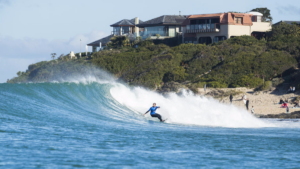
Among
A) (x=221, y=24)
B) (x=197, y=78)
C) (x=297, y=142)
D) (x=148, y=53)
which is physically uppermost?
(x=221, y=24)

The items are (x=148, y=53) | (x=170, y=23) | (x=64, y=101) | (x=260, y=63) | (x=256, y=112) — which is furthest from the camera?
(x=170, y=23)

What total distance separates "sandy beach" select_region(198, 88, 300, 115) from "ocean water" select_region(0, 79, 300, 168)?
25.4ft

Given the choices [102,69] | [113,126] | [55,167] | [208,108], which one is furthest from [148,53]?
[55,167]

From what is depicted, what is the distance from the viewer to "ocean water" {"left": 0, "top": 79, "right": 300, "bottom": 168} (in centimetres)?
1209

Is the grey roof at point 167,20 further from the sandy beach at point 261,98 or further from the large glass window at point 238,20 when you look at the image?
the sandy beach at point 261,98

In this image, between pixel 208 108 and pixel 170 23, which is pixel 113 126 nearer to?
pixel 208 108

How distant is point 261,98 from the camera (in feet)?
112

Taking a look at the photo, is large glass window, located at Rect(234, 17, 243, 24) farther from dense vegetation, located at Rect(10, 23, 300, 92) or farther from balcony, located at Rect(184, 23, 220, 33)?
dense vegetation, located at Rect(10, 23, 300, 92)

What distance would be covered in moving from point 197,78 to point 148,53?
15.2m

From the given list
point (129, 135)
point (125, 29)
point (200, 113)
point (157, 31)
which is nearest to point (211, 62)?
point (200, 113)

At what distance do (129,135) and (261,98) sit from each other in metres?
20.2

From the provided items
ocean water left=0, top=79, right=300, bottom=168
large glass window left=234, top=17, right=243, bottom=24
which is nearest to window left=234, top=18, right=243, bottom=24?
large glass window left=234, top=17, right=243, bottom=24

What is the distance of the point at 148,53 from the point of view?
56.5 metres

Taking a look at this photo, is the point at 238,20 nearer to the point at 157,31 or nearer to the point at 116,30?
the point at 157,31
